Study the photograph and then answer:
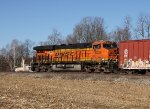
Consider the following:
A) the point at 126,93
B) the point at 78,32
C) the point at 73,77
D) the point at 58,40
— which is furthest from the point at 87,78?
the point at 58,40

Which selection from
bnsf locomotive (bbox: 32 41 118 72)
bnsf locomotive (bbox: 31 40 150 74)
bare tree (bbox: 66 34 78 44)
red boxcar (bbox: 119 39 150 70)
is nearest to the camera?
red boxcar (bbox: 119 39 150 70)

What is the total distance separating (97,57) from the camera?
36188 mm

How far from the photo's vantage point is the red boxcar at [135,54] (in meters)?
31.6

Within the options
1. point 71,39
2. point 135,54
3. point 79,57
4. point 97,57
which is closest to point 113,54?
point 97,57

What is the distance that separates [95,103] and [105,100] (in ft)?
3.75

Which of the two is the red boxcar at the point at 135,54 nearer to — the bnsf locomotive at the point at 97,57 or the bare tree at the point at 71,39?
the bnsf locomotive at the point at 97,57

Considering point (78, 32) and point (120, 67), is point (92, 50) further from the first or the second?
point (78, 32)

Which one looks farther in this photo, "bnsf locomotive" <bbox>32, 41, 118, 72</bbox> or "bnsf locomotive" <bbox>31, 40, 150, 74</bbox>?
"bnsf locomotive" <bbox>32, 41, 118, 72</bbox>

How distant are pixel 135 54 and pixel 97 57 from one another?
4.77 meters

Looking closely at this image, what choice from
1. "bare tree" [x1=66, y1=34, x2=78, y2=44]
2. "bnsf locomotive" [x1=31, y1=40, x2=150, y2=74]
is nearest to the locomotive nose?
"bnsf locomotive" [x1=31, y1=40, x2=150, y2=74]

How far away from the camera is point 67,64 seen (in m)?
39.5

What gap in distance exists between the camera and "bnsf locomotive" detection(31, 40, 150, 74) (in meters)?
32.3

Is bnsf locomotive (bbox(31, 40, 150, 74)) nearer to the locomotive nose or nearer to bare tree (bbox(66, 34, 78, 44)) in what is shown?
the locomotive nose

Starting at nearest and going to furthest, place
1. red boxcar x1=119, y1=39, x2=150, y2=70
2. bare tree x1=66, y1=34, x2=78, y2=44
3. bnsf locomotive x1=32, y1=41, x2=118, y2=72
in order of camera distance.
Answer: red boxcar x1=119, y1=39, x2=150, y2=70, bnsf locomotive x1=32, y1=41, x2=118, y2=72, bare tree x1=66, y1=34, x2=78, y2=44
